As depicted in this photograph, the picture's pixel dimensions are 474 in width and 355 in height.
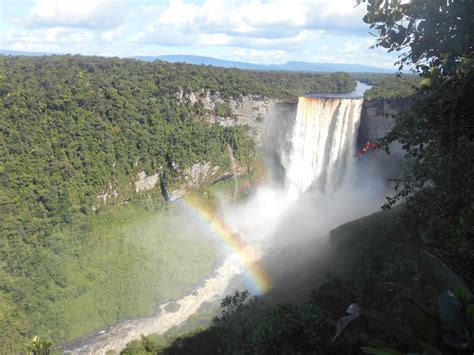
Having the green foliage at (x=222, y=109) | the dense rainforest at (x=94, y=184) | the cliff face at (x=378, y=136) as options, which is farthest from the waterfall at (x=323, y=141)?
the green foliage at (x=222, y=109)

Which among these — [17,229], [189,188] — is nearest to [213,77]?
[189,188]

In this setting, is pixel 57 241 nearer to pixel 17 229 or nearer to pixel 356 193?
pixel 17 229

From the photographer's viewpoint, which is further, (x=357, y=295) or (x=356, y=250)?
(x=356, y=250)

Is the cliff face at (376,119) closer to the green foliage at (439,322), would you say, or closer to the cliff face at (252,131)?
the cliff face at (252,131)

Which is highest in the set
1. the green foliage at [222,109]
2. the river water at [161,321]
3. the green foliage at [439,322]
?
the green foliage at [439,322]

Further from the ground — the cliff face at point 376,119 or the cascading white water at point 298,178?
the cliff face at point 376,119

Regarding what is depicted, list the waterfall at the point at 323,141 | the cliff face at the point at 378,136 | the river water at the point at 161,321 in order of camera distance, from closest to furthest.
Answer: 1. the river water at the point at 161,321
2. the cliff face at the point at 378,136
3. the waterfall at the point at 323,141
